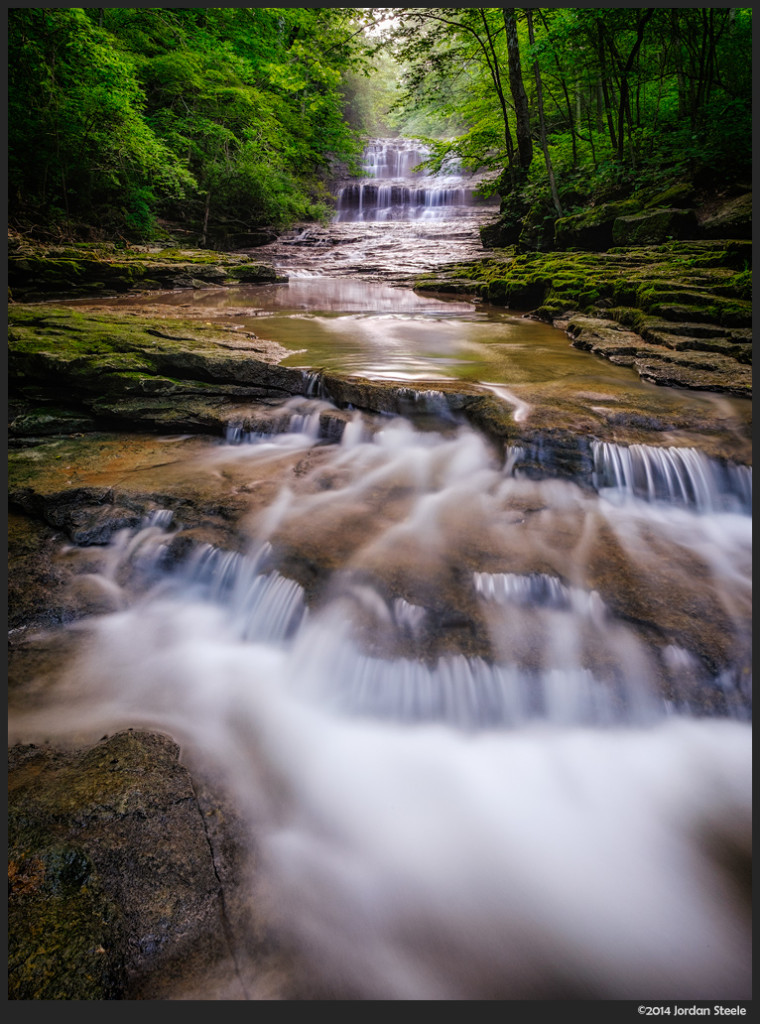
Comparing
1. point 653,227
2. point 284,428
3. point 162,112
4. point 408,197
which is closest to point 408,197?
point 408,197

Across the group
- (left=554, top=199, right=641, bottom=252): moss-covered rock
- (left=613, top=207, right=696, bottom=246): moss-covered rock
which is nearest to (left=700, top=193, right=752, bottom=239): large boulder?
(left=613, top=207, right=696, bottom=246): moss-covered rock

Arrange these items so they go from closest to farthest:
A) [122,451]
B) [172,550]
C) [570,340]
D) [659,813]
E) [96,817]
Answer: [96,817] → [659,813] → [172,550] → [122,451] → [570,340]

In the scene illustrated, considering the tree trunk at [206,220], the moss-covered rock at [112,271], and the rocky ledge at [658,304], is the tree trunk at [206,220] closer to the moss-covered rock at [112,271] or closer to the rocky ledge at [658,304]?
the moss-covered rock at [112,271]

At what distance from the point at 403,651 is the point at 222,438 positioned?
2.90 metres

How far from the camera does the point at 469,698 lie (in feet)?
8.15

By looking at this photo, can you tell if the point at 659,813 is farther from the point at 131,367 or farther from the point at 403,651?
the point at 131,367

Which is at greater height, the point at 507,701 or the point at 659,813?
the point at 507,701

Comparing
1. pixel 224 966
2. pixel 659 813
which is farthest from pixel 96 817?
pixel 659 813

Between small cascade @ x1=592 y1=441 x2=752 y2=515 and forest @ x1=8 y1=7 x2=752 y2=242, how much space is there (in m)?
8.70

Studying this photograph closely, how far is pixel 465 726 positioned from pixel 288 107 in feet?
82.5

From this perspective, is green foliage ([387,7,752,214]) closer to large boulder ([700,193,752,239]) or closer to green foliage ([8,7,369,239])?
large boulder ([700,193,752,239])

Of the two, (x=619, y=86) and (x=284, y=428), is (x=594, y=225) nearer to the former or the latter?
(x=619, y=86)

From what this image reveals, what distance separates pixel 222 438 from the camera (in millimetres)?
4457

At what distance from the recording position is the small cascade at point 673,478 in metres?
3.52
